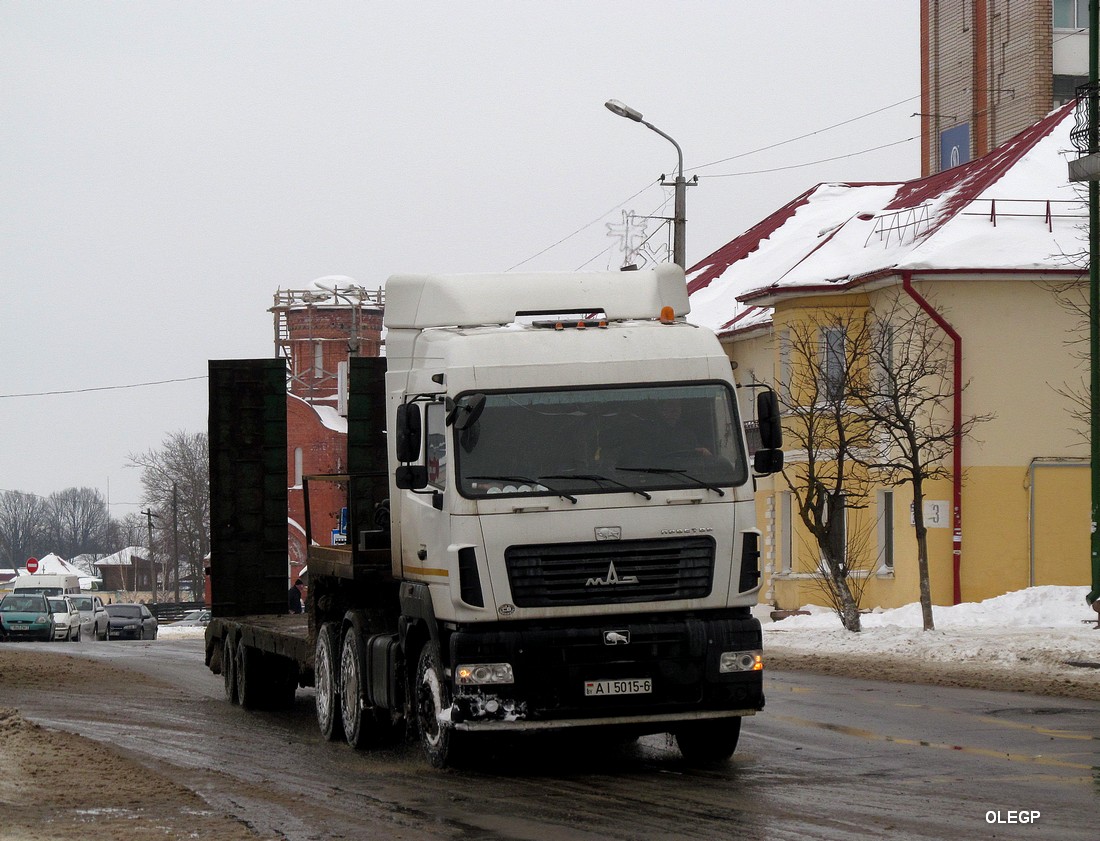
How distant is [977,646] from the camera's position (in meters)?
22.3

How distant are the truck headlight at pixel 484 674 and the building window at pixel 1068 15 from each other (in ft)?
151

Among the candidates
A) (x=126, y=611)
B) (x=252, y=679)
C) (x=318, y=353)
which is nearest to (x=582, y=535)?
(x=252, y=679)

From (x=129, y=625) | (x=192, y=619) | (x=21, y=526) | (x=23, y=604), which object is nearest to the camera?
(x=23, y=604)

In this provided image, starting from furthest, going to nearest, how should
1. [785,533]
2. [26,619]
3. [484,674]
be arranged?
[26,619]
[785,533]
[484,674]

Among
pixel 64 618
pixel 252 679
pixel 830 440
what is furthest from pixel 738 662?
pixel 64 618

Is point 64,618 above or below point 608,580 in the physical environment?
below

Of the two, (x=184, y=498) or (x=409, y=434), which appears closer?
(x=409, y=434)

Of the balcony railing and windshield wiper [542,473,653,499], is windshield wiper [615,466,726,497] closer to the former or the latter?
windshield wiper [542,473,653,499]

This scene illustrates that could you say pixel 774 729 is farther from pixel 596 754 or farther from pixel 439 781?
pixel 439 781

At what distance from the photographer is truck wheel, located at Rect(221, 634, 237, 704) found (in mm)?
18641

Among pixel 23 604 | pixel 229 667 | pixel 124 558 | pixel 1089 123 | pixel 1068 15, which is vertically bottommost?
pixel 124 558

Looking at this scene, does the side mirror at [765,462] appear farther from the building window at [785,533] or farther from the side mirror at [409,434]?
the building window at [785,533]

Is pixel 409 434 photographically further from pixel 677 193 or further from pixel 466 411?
pixel 677 193

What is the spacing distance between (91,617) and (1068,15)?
119 ft
